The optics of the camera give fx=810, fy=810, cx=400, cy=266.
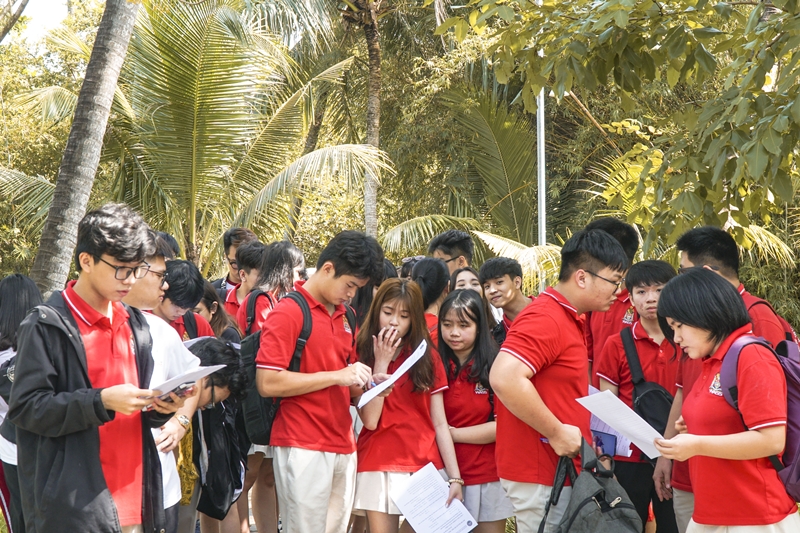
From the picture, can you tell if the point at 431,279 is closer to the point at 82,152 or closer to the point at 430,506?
the point at 430,506

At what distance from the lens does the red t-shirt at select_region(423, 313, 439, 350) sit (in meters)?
4.73

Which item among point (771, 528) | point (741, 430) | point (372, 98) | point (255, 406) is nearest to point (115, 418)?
point (255, 406)

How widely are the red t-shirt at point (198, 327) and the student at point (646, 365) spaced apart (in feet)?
7.97

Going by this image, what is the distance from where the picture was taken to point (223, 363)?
167 inches

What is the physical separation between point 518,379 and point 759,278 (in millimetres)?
11590

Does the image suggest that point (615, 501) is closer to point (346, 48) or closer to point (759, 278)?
point (759, 278)

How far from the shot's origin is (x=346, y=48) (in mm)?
19703

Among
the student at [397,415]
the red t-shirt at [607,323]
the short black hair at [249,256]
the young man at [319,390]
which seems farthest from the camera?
the short black hair at [249,256]

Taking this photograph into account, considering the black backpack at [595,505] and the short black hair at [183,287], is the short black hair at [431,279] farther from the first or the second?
the black backpack at [595,505]

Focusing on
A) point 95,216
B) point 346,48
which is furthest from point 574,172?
point 95,216

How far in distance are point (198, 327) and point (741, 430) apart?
10.3ft

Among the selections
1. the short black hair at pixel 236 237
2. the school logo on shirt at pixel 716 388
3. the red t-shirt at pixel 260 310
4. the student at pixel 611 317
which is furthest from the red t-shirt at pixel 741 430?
the short black hair at pixel 236 237

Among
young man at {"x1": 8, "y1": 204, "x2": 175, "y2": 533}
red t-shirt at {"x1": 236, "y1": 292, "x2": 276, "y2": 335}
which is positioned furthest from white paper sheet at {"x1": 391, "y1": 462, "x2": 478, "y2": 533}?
red t-shirt at {"x1": 236, "y1": 292, "x2": 276, "y2": 335}

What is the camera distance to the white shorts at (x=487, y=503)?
4418 millimetres
